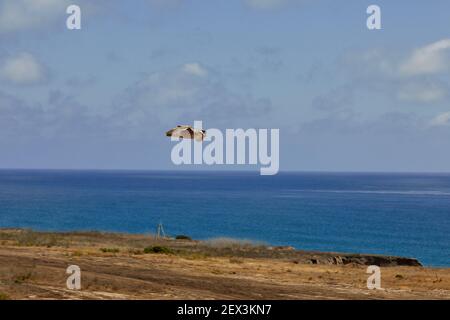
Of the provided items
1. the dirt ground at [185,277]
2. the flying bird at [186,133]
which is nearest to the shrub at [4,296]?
the dirt ground at [185,277]

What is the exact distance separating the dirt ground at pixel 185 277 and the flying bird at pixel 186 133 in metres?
6.69

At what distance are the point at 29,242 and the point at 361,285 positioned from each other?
27.3 m

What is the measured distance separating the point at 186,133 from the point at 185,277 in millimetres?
6926

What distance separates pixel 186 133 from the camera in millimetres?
32469

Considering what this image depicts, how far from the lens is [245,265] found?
4241 centimetres

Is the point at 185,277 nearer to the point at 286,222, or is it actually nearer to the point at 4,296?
the point at 4,296

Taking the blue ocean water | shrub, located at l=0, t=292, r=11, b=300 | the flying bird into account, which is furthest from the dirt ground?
the blue ocean water

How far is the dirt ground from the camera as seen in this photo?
87.9 ft

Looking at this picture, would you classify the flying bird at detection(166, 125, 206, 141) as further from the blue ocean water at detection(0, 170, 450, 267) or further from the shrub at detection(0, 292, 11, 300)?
the blue ocean water at detection(0, 170, 450, 267)

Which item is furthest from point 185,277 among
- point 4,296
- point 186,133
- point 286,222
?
point 286,222

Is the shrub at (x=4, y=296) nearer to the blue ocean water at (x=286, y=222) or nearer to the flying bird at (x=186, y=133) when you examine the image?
the flying bird at (x=186, y=133)

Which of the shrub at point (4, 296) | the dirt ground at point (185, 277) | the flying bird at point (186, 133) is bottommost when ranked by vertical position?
the dirt ground at point (185, 277)

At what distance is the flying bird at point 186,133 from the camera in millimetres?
31734
